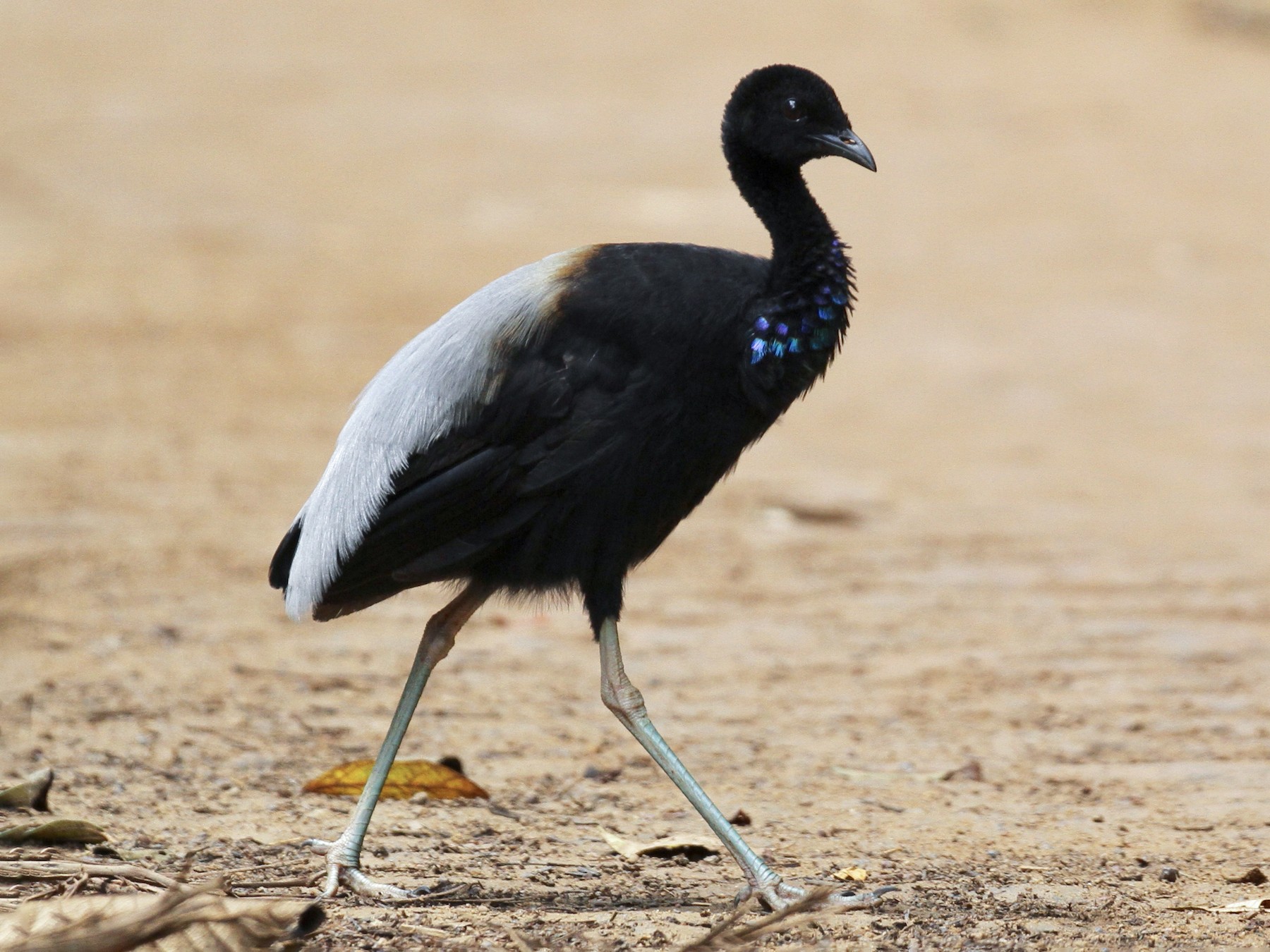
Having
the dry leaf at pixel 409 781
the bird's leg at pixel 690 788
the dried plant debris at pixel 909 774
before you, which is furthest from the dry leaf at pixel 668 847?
the dried plant debris at pixel 909 774

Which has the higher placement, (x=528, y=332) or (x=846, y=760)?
(x=528, y=332)

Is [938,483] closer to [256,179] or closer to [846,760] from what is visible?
[846,760]

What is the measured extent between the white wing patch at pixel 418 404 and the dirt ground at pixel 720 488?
33.2 inches

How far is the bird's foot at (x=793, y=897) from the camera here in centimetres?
402

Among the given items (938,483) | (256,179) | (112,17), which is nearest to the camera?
(938,483)

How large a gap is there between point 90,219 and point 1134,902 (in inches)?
509

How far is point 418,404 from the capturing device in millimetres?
4332

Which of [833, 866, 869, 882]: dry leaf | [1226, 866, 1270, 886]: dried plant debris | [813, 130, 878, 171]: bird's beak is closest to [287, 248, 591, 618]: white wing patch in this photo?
[813, 130, 878, 171]: bird's beak

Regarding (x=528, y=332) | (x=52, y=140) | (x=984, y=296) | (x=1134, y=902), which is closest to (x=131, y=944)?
(x=528, y=332)

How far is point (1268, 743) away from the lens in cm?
579

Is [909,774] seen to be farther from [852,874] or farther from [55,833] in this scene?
[55,833]

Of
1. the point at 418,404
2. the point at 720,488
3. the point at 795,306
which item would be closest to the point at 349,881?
the point at 418,404

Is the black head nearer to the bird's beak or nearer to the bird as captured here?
the bird's beak

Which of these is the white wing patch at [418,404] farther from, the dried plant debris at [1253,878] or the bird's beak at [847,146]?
the dried plant debris at [1253,878]
